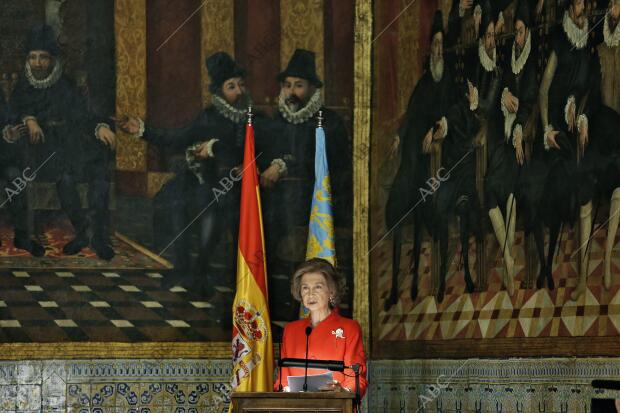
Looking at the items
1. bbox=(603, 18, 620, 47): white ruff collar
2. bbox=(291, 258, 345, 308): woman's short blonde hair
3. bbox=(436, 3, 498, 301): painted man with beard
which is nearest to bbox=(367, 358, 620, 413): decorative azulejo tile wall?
bbox=(436, 3, 498, 301): painted man with beard

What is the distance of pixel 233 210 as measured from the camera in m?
10.6

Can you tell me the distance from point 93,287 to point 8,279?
71 cm

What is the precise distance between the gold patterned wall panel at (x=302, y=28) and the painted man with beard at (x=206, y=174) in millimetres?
628

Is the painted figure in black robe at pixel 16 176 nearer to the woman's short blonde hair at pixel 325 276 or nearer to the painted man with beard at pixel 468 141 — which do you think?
the woman's short blonde hair at pixel 325 276

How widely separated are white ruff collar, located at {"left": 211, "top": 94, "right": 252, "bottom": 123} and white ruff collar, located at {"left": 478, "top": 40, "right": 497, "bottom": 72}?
2.45 metres

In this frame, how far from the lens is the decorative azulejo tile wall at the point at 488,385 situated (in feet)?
24.8

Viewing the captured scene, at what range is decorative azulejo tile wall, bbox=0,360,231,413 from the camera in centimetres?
988

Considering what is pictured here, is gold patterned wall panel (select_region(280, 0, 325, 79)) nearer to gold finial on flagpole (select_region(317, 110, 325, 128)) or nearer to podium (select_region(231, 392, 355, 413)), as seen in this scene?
gold finial on flagpole (select_region(317, 110, 325, 128))

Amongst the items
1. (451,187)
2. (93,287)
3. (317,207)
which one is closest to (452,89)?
(451,187)

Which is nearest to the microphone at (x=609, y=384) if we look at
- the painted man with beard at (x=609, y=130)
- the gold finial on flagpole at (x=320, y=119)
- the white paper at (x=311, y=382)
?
the painted man with beard at (x=609, y=130)

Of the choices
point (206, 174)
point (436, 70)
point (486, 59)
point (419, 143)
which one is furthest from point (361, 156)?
point (486, 59)

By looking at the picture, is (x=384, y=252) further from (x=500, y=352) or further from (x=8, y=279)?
(x=8, y=279)

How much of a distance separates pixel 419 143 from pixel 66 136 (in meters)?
3.06

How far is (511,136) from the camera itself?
8.59 metres
